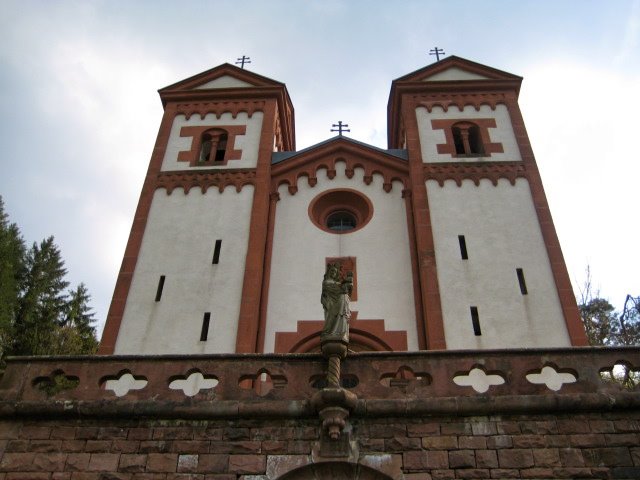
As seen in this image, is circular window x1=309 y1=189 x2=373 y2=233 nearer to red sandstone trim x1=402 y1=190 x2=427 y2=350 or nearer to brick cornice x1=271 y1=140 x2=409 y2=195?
brick cornice x1=271 y1=140 x2=409 y2=195

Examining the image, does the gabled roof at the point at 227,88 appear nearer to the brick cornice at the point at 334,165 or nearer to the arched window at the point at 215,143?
the arched window at the point at 215,143

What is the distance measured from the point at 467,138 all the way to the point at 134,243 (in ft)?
34.1

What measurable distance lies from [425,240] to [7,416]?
10.2 m

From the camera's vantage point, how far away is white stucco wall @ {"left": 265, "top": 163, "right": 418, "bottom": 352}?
14727 mm

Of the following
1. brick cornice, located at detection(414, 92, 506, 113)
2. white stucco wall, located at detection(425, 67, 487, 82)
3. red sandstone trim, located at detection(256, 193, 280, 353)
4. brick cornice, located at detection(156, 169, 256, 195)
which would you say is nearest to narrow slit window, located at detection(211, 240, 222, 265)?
red sandstone trim, located at detection(256, 193, 280, 353)

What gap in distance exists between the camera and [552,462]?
27.0 feet

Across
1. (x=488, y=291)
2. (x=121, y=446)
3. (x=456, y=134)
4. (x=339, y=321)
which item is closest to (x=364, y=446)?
(x=339, y=321)

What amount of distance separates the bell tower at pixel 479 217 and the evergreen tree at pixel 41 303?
19.7 m

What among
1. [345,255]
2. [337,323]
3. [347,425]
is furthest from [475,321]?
[347,425]

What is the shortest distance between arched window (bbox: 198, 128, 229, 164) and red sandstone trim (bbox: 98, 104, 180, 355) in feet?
3.81

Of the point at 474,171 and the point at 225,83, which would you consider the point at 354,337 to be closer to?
the point at 474,171

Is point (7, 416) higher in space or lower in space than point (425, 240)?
lower

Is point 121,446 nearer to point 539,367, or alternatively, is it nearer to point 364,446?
point 364,446

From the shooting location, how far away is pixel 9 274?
2827 cm
